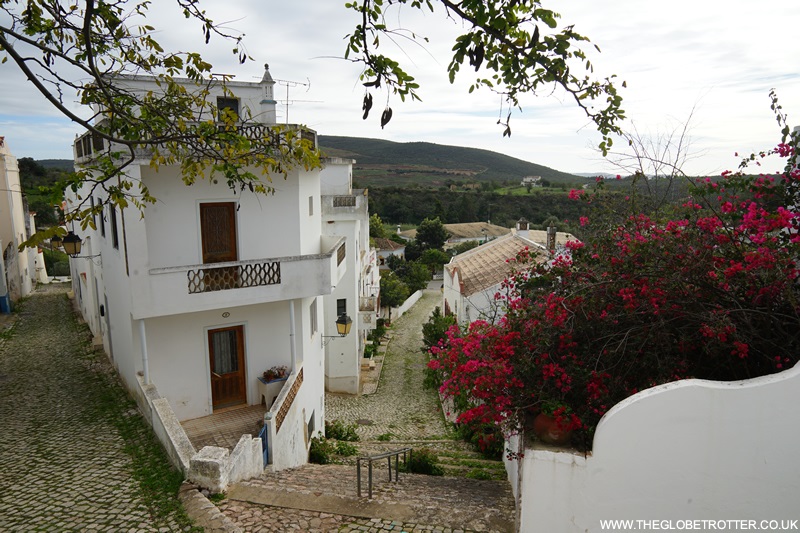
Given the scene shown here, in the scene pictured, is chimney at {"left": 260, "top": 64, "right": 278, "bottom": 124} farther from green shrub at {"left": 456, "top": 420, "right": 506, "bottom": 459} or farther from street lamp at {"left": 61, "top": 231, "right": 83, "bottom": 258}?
green shrub at {"left": 456, "top": 420, "right": 506, "bottom": 459}

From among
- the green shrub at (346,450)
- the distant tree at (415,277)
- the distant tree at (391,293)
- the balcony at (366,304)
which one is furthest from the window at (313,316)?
the distant tree at (415,277)

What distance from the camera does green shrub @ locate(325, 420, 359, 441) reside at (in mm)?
15289

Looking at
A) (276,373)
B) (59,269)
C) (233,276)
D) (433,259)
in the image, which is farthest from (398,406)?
(433,259)

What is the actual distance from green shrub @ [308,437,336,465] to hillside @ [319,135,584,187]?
102m

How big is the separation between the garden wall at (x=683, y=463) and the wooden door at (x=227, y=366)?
25.2 ft

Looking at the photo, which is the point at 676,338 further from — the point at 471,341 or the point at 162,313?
the point at 162,313

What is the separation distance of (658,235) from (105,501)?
7.62 m

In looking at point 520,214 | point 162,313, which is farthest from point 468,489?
point 520,214

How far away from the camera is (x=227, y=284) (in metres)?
10.1

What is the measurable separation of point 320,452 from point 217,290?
520 centimetres

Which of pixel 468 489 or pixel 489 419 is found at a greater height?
pixel 489 419

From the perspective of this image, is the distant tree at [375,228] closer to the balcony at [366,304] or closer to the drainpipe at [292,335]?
the balcony at [366,304]

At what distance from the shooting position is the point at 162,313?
958cm

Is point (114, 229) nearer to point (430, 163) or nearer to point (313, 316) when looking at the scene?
point (313, 316)
